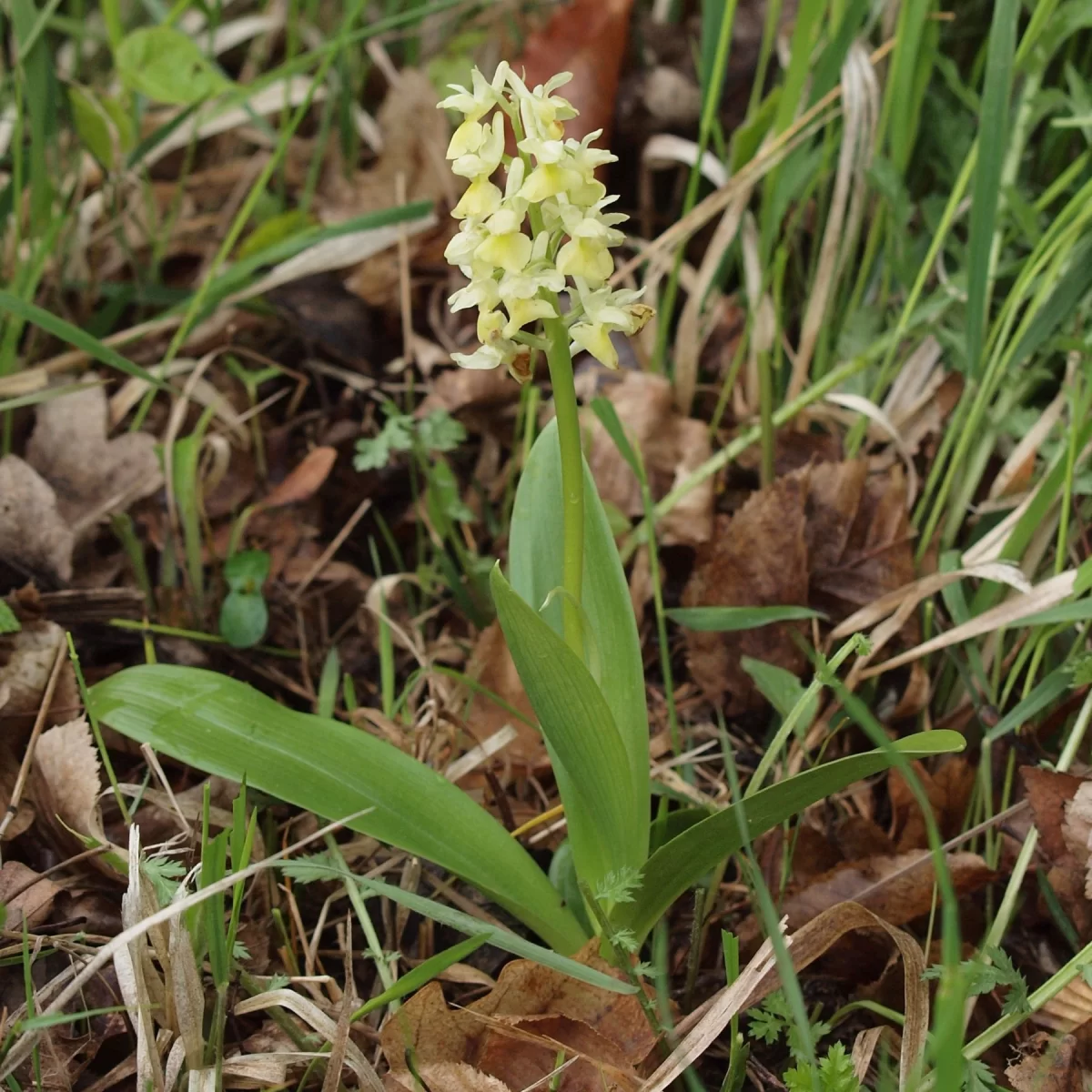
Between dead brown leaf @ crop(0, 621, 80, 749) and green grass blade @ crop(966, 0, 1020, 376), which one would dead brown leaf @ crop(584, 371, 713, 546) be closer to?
green grass blade @ crop(966, 0, 1020, 376)

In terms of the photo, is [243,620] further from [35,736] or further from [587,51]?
[587,51]

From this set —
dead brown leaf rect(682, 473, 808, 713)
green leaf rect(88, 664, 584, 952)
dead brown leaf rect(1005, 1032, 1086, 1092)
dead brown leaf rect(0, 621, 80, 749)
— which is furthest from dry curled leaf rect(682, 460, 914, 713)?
dead brown leaf rect(0, 621, 80, 749)

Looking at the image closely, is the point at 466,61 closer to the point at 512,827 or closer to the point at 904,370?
the point at 904,370

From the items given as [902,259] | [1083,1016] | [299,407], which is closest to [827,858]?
[1083,1016]

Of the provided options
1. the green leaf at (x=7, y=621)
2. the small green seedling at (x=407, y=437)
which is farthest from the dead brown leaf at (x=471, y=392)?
the green leaf at (x=7, y=621)

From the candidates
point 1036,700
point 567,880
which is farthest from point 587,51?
point 567,880

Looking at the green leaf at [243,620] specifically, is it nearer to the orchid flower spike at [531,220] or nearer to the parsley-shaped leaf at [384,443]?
the parsley-shaped leaf at [384,443]

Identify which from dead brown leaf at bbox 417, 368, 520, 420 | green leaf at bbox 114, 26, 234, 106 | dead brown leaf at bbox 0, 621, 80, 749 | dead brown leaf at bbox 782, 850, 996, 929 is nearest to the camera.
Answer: dead brown leaf at bbox 782, 850, 996, 929
